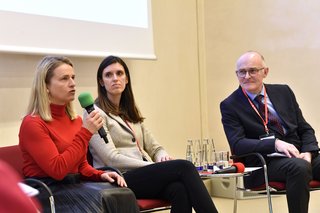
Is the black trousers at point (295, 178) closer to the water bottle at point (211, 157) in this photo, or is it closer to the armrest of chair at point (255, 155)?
the armrest of chair at point (255, 155)

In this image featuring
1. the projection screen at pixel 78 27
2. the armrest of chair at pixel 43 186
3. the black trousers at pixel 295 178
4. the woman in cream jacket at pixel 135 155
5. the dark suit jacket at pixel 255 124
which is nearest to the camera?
the armrest of chair at pixel 43 186

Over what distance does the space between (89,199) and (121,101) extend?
3.38ft

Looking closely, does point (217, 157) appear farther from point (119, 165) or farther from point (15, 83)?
point (15, 83)

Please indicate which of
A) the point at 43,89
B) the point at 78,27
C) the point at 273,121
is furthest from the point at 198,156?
the point at 78,27

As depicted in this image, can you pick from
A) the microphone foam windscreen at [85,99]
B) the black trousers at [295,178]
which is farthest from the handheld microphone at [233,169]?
the microphone foam windscreen at [85,99]

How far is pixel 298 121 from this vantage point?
3268 mm

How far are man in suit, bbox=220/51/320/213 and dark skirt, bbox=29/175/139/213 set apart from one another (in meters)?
1.07

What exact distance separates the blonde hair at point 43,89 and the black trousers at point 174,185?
60 cm

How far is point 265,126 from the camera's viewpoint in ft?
10.2

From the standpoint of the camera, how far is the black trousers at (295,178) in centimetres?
271

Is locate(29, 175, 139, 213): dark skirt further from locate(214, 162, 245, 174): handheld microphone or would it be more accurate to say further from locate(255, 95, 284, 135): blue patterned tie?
locate(255, 95, 284, 135): blue patterned tie

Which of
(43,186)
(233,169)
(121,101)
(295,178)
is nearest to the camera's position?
(43,186)

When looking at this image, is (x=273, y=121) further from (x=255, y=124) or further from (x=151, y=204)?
(x=151, y=204)

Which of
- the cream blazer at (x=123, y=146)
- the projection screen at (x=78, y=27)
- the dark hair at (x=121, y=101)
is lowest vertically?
the cream blazer at (x=123, y=146)
